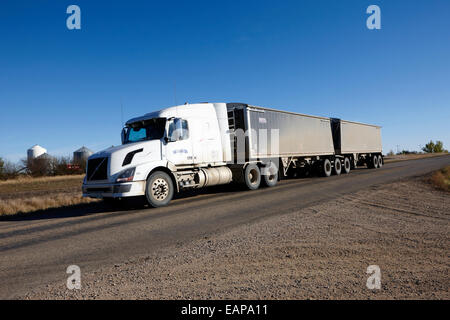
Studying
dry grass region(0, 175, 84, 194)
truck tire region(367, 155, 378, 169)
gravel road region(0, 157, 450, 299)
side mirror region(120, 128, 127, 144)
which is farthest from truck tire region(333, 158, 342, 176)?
dry grass region(0, 175, 84, 194)

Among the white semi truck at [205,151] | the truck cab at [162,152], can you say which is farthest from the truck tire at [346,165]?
the truck cab at [162,152]

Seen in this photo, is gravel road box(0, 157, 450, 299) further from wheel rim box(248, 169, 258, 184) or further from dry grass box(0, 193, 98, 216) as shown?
wheel rim box(248, 169, 258, 184)

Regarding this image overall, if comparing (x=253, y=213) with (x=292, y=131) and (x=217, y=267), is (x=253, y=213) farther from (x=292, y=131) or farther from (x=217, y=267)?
(x=292, y=131)

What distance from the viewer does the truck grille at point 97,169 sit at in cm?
865

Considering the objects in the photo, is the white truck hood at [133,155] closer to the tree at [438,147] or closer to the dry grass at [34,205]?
the dry grass at [34,205]

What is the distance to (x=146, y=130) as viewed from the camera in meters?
10.1

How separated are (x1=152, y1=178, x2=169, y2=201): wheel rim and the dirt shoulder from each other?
4.15 m

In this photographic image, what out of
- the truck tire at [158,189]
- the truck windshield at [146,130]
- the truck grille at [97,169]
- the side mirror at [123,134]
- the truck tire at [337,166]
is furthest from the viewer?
the truck tire at [337,166]

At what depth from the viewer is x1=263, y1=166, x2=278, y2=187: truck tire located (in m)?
13.6

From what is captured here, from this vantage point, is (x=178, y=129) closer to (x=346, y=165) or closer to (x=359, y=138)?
(x=346, y=165)

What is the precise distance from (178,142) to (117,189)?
2724 mm

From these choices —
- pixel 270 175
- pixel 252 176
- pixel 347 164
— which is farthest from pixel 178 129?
pixel 347 164

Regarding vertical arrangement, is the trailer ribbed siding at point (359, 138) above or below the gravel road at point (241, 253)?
above
